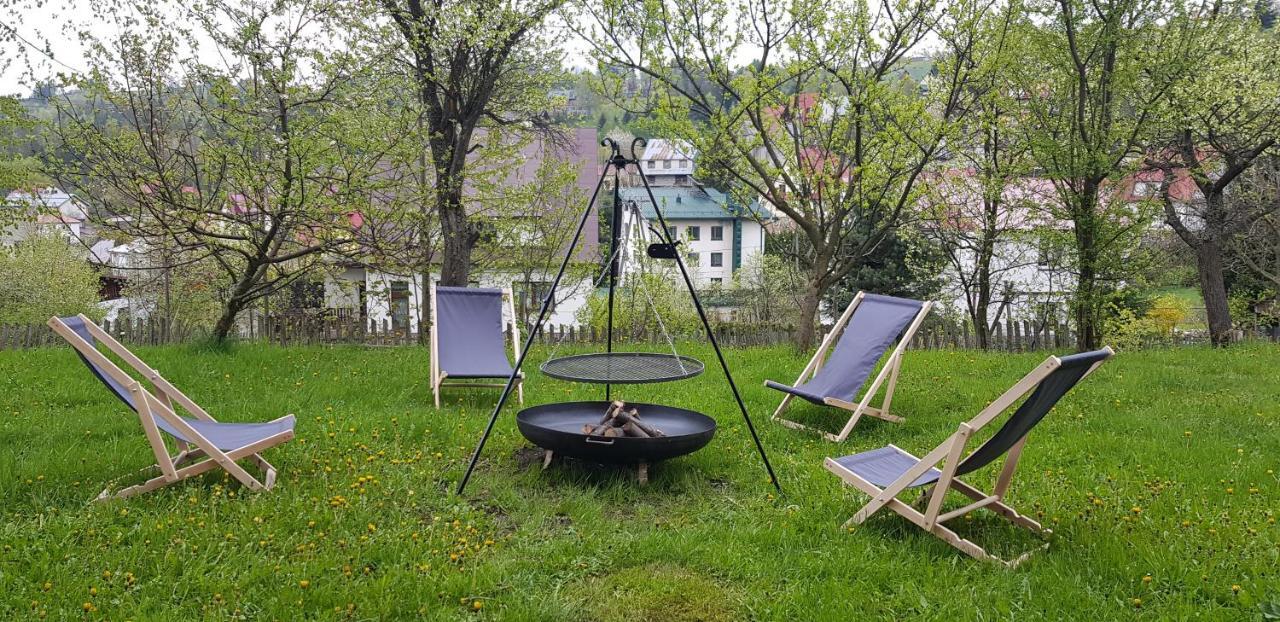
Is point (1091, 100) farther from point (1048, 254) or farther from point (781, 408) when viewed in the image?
point (781, 408)

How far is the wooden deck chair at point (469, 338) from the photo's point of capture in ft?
20.5

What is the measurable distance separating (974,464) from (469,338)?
4.69 meters

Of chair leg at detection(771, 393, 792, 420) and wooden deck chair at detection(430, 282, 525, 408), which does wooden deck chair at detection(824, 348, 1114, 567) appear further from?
wooden deck chair at detection(430, 282, 525, 408)

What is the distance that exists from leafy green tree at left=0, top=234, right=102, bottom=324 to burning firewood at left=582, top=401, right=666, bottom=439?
60.2 feet

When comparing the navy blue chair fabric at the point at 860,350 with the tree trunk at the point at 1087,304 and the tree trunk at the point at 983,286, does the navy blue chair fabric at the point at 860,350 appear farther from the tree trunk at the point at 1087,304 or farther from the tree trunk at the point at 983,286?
the tree trunk at the point at 983,286

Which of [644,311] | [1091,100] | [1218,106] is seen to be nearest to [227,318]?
[644,311]

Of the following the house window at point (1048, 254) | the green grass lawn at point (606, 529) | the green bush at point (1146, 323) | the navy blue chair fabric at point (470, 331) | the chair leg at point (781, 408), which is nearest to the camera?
the green grass lawn at point (606, 529)

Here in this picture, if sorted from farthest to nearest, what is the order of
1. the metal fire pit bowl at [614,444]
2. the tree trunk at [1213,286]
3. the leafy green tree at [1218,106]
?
the tree trunk at [1213,286], the leafy green tree at [1218,106], the metal fire pit bowl at [614,444]

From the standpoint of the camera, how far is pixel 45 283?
19.1 metres

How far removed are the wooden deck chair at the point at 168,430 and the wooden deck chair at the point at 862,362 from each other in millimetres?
3245

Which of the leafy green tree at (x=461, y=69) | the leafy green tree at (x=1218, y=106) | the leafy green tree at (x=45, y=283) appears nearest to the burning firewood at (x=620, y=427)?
the leafy green tree at (x=461, y=69)

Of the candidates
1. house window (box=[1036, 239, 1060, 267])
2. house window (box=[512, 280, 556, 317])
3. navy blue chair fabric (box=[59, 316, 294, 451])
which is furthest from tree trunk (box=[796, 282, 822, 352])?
house window (box=[512, 280, 556, 317])

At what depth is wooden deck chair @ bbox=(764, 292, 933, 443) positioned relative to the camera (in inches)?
207

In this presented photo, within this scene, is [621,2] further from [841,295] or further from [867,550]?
[841,295]
